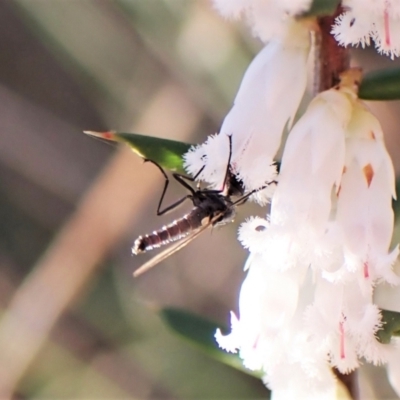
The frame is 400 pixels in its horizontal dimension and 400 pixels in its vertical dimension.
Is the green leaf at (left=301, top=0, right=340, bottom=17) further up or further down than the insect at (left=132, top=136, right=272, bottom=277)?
further up

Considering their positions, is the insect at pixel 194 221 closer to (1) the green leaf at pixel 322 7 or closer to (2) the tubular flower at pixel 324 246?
(2) the tubular flower at pixel 324 246

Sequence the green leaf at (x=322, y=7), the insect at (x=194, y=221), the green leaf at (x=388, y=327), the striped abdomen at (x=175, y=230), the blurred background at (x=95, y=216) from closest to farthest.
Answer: the green leaf at (x=322, y=7) → the green leaf at (x=388, y=327) → the insect at (x=194, y=221) → the striped abdomen at (x=175, y=230) → the blurred background at (x=95, y=216)

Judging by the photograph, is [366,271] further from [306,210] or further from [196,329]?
[196,329]

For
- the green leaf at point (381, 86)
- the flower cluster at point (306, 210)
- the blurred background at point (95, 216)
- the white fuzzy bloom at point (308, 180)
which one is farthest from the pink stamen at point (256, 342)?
the blurred background at point (95, 216)

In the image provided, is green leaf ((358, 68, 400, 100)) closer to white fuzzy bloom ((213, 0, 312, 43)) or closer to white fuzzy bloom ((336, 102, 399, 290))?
white fuzzy bloom ((336, 102, 399, 290))

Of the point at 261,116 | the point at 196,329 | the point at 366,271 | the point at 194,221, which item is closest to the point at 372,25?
the point at 261,116

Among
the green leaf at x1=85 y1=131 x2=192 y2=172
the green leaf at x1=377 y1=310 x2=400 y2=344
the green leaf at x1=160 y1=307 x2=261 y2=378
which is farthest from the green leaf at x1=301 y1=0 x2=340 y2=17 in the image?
the green leaf at x1=160 y1=307 x2=261 y2=378
